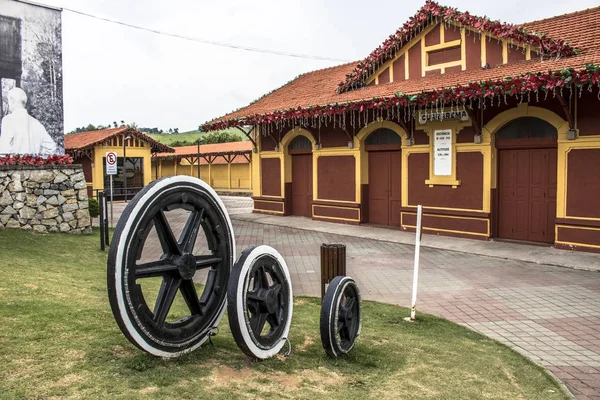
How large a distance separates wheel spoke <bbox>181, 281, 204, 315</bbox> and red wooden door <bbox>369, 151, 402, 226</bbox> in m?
11.6

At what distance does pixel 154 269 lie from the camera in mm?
3971

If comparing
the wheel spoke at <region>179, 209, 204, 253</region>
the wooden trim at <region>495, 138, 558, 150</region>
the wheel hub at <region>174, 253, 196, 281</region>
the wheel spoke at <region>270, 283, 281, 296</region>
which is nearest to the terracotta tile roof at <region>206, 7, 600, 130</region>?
the wooden trim at <region>495, 138, 558, 150</region>

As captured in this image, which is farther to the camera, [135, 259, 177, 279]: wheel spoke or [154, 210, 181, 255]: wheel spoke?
[154, 210, 181, 255]: wheel spoke

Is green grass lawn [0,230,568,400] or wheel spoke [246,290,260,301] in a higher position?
wheel spoke [246,290,260,301]

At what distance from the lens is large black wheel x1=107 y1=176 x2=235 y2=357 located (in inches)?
145

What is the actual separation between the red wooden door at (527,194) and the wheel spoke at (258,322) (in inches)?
382

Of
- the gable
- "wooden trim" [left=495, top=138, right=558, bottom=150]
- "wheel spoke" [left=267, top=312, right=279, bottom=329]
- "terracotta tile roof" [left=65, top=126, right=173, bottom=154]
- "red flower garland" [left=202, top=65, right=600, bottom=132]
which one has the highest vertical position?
the gable

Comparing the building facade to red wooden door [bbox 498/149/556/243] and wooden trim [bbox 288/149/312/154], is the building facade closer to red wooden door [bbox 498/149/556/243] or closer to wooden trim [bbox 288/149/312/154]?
red wooden door [bbox 498/149/556/243]

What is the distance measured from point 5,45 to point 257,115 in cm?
734

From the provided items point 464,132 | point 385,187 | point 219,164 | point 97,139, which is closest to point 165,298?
point 464,132

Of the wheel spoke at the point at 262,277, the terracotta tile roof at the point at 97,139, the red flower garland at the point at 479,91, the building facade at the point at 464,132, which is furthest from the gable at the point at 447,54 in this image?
the terracotta tile roof at the point at 97,139

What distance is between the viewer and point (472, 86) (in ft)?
36.0

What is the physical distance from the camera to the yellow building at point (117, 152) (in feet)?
101

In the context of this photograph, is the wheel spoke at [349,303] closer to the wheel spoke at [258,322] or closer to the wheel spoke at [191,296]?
the wheel spoke at [258,322]
